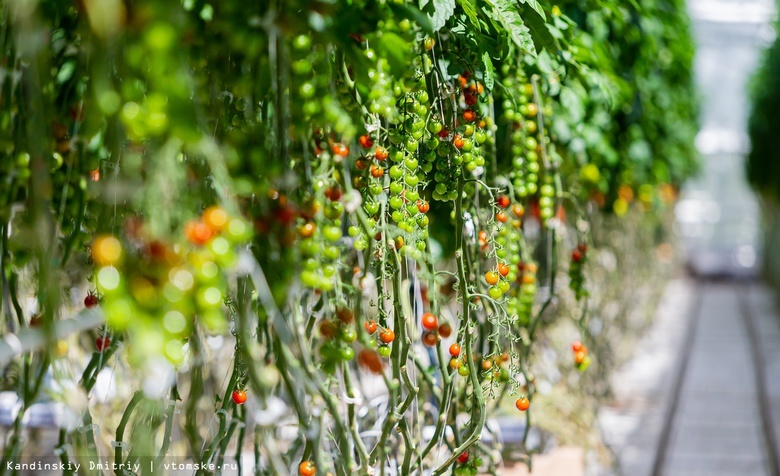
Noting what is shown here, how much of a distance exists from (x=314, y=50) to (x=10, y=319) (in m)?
0.81

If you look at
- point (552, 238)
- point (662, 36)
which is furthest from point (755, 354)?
point (552, 238)

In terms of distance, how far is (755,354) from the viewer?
607 cm

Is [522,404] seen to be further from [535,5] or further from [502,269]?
[535,5]

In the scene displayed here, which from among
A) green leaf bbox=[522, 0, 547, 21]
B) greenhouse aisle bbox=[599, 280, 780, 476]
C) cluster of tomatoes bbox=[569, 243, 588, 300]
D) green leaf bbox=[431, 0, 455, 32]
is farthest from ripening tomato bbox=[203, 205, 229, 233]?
greenhouse aisle bbox=[599, 280, 780, 476]

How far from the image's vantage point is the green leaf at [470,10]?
44.3 inches

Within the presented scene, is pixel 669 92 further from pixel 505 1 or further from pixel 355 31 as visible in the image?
pixel 355 31

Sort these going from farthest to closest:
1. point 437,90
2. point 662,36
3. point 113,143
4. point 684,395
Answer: point 684,395
point 662,36
point 437,90
point 113,143

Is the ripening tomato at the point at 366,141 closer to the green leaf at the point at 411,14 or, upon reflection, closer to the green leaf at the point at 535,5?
the green leaf at the point at 411,14

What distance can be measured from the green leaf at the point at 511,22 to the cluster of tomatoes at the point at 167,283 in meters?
0.64

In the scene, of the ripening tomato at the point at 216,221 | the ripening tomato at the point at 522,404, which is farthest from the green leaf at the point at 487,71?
the ripening tomato at the point at 216,221

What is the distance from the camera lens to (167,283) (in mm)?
659

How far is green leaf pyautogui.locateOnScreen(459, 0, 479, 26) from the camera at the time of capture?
44.3 inches

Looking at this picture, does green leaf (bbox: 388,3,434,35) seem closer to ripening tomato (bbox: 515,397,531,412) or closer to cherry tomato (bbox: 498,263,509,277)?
cherry tomato (bbox: 498,263,509,277)

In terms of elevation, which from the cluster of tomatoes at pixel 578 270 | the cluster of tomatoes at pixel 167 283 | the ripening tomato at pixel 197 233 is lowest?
the cluster of tomatoes at pixel 578 270
